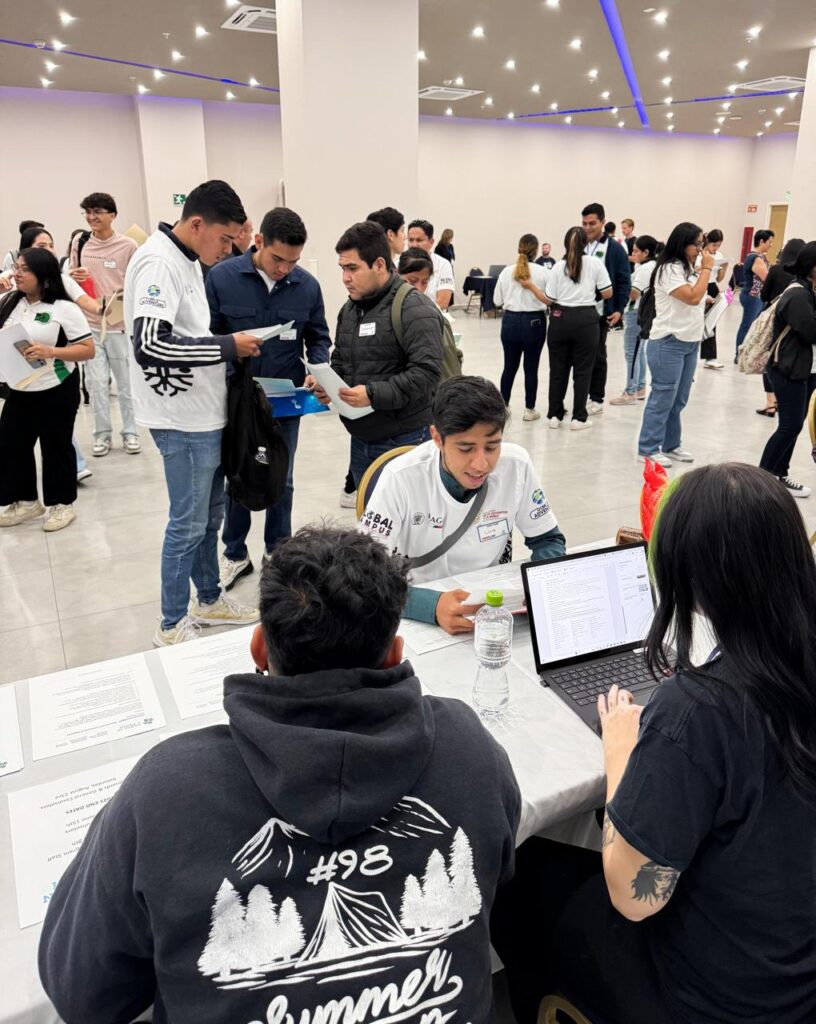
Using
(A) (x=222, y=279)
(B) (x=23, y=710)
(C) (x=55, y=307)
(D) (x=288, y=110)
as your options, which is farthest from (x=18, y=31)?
(B) (x=23, y=710)

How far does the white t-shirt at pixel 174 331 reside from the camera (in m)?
2.39

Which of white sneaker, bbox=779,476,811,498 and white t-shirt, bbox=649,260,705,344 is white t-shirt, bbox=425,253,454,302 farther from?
white sneaker, bbox=779,476,811,498

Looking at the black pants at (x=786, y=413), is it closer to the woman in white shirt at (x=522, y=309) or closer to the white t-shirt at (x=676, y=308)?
the white t-shirt at (x=676, y=308)

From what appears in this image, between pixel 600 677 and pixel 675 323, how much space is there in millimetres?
3703

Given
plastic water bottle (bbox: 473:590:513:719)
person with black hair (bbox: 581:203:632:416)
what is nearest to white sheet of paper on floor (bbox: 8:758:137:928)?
plastic water bottle (bbox: 473:590:513:719)

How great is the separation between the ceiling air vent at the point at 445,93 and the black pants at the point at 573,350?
8.61 m

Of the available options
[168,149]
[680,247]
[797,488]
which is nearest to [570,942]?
[797,488]

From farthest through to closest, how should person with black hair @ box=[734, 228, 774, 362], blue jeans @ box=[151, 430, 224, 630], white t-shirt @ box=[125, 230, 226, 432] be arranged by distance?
1. person with black hair @ box=[734, 228, 774, 362]
2. blue jeans @ box=[151, 430, 224, 630]
3. white t-shirt @ box=[125, 230, 226, 432]

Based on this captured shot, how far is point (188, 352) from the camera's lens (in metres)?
2.44

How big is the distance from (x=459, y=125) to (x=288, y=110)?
10667 mm

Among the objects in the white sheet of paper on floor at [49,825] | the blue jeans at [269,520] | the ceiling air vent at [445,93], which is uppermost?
the ceiling air vent at [445,93]

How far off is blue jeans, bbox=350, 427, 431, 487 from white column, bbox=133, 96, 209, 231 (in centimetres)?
1108

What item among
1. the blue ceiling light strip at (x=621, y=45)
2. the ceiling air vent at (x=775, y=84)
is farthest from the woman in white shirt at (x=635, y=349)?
the ceiling air vent at (x=775, y=84)

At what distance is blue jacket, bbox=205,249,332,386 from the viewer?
3008 mm
